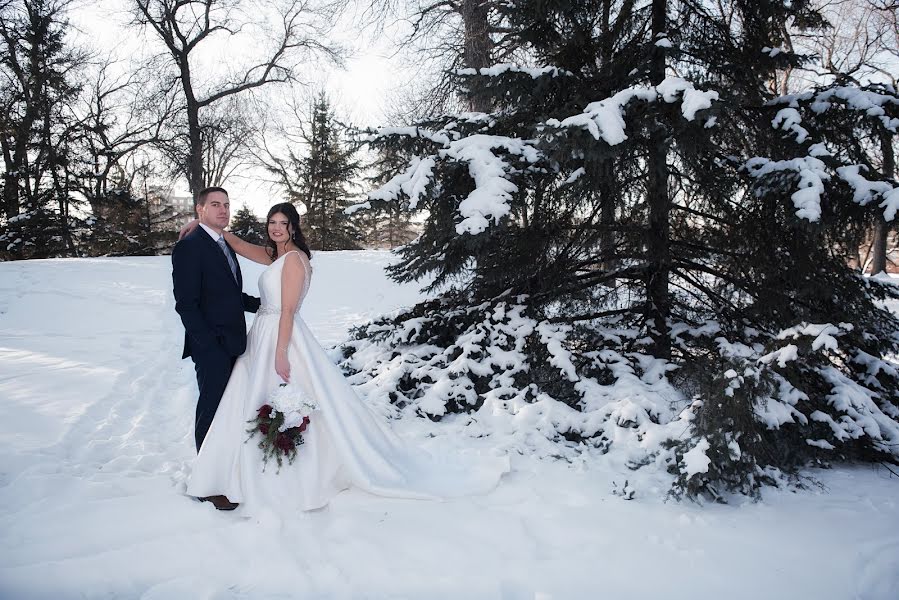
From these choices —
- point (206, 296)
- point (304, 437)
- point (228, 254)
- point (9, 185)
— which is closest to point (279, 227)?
point (228, 254)

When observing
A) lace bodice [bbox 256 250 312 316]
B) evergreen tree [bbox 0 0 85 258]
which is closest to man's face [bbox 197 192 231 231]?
lace bodice [bbox 256 250 312 316]

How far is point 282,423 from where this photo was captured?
2842 mm

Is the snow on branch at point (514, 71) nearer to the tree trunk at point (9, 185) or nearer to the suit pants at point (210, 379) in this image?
the suit pants at point (210, 379)

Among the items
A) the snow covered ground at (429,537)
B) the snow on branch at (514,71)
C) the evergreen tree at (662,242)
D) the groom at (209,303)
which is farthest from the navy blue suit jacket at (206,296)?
the snow on branch at (514,71)

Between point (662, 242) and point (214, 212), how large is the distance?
139 inches

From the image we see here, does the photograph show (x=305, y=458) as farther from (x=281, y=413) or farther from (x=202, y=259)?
(x=202, y=259)

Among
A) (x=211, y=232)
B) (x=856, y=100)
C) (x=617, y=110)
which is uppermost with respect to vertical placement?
(x=856, y=100)

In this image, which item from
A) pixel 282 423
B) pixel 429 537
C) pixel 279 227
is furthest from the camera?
pixel 279 227

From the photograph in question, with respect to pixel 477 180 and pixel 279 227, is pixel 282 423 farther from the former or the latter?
pixel 477 180

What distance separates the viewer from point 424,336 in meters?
5.15

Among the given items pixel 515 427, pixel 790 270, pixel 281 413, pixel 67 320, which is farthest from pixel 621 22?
pixel 67 320

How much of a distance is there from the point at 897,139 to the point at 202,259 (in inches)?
205

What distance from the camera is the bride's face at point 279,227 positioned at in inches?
125

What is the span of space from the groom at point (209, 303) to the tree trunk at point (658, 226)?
114 inches
